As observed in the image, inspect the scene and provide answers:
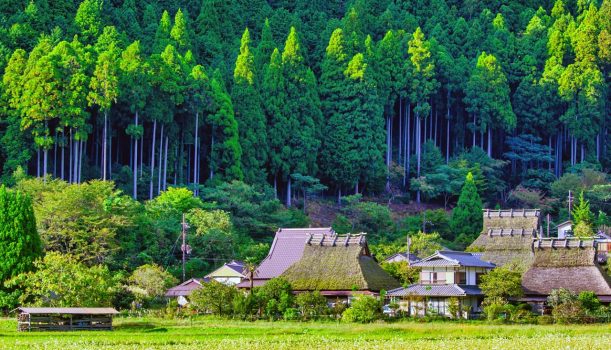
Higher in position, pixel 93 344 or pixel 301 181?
pixel 301 181

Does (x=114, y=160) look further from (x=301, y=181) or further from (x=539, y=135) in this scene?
(x=539, y=135)

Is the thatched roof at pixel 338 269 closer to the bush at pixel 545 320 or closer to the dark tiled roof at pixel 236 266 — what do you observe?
the dark tiled roof at pixel 236 266

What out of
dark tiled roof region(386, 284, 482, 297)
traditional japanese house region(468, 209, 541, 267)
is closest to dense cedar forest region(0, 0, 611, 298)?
traditional japanese house region(468, 209, 541, 267)

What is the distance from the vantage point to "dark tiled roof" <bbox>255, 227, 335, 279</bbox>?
2393 inches

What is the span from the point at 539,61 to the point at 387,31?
11038 millimetres

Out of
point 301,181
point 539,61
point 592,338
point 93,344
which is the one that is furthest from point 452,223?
point 93,344

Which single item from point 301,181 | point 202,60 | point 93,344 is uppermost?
point 202,60

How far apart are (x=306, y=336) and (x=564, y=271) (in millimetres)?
→ 18238

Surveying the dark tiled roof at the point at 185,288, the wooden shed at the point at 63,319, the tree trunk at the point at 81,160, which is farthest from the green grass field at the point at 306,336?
the tree trunk at the point at 81,160

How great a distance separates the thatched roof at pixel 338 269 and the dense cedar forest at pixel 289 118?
5.49m

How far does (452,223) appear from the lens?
73.5m

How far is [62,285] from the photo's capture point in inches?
2014

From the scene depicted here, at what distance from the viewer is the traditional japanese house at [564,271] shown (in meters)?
55.9

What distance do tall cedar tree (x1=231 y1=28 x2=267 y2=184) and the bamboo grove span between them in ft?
0.28
